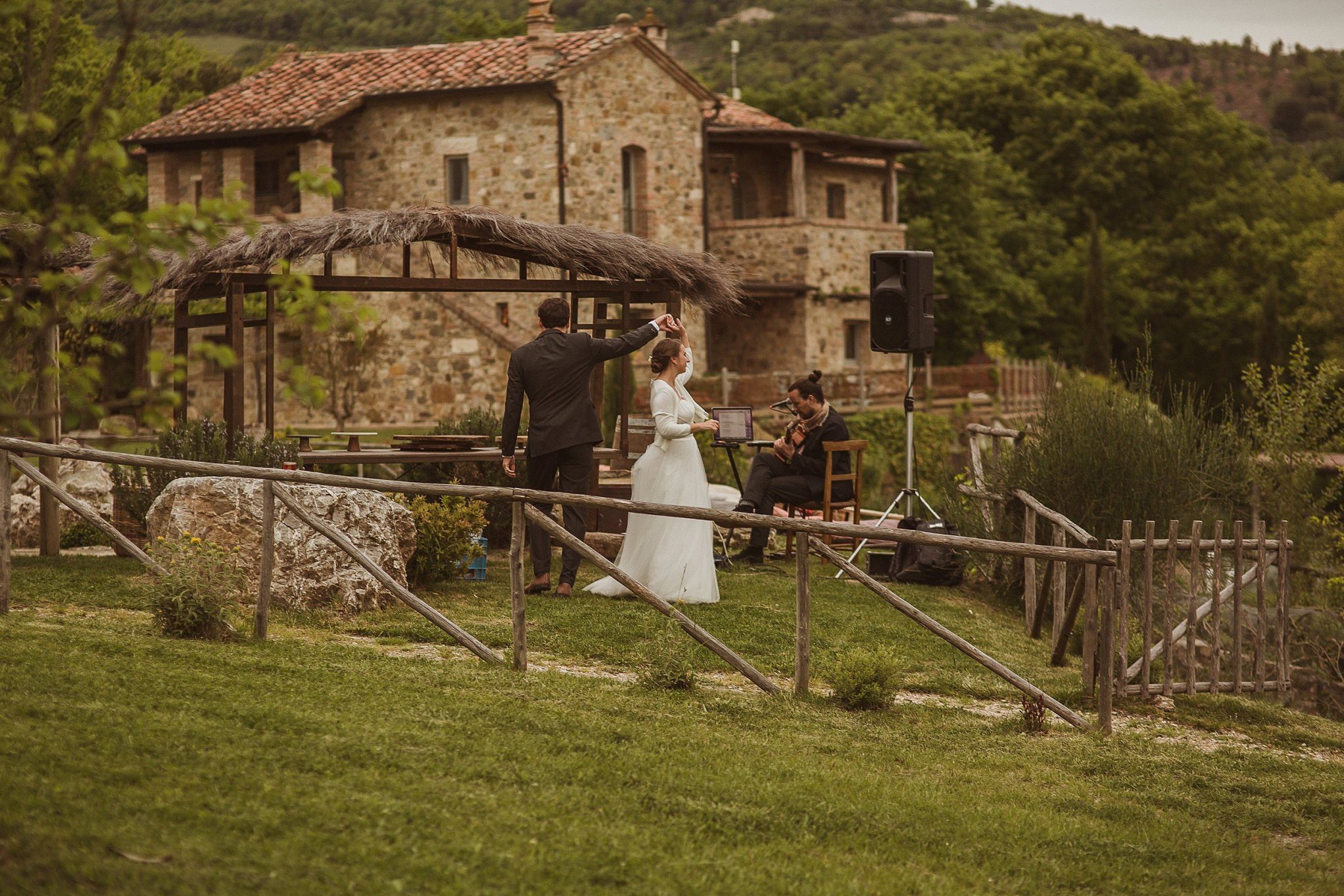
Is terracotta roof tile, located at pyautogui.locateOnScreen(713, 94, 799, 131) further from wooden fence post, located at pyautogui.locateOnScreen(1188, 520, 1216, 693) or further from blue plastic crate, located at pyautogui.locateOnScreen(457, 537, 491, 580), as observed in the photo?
wooden fence post, located at pyautogui.locateOnScreen(1188, 520, 1216, 693)

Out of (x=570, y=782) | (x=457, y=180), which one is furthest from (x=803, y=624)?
(x=457, y=180)

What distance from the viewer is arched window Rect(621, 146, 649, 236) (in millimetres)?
29344

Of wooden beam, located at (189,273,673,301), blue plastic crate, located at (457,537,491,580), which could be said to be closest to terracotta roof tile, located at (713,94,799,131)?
wooden beam, located at (189,273,673,301)

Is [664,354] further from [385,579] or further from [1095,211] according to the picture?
[1095,211]

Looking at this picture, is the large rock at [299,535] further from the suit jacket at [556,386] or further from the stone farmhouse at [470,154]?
the stone farmhouse at [470,154]

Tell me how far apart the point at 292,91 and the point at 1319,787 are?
26.2m

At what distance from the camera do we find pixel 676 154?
29.9 metres

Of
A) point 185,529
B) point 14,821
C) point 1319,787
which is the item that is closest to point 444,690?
point 14,821

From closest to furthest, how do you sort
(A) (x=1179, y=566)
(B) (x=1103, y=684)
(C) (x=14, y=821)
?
1. (C) (x=14, y=821)
2. (B) (x=1103, y=684)
3. (A) (x=1179, y=566)

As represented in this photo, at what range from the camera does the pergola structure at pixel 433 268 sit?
11.0 meters

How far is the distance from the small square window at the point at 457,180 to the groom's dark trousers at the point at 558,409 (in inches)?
760

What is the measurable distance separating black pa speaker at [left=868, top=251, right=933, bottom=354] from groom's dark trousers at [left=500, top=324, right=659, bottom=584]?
11.5 feet

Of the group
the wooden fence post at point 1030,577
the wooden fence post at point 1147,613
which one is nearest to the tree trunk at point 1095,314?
the wooden fence post at point 1030,577

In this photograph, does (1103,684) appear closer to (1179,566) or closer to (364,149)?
(1179,566)
